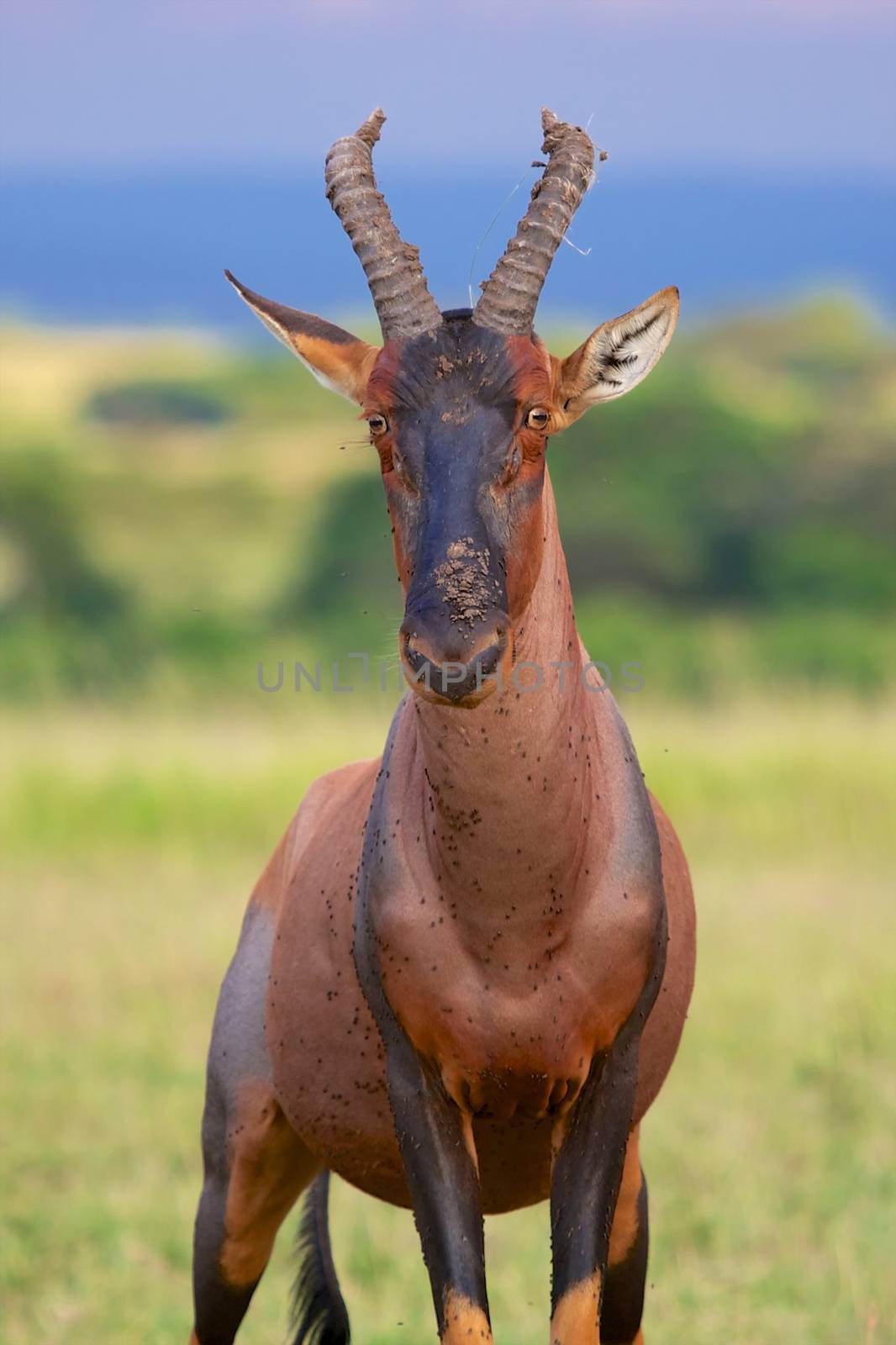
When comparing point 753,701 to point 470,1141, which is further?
point 753,701

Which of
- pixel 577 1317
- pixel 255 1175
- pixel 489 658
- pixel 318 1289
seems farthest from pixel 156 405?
pixel 489 658

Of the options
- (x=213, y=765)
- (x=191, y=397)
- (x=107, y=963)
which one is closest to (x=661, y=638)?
(x=213, y=765)

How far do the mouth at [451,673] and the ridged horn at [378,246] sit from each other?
2.85 ft

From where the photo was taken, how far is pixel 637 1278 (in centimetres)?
564

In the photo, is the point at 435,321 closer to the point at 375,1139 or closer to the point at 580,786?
the point at 580,786

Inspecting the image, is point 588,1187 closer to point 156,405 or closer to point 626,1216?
point 626,1216

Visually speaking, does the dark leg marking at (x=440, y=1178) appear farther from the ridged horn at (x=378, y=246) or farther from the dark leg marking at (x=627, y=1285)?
the ridged horn at (x=378, y=246)

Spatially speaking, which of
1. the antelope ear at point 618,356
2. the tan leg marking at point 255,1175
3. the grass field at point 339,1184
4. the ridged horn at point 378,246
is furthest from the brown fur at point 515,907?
the grass field at point 339,1184

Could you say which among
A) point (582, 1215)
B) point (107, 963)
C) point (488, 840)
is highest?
point (488, 840)

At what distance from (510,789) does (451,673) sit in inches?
24.3

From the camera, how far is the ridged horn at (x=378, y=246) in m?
4.76

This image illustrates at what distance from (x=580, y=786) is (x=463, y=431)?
2.96 feet

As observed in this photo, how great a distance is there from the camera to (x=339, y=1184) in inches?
376

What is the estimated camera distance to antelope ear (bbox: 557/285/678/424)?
193 inches
